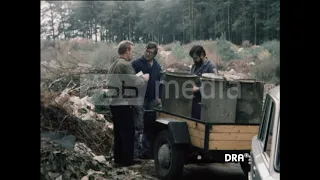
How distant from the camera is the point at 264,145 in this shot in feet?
10.9

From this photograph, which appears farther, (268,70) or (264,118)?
(268,70)

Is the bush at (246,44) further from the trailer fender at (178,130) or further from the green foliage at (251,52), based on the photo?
the trailer fender at (178,130)

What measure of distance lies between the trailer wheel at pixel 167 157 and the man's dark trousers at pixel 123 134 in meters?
0.24

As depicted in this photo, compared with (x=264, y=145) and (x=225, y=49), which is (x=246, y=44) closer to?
(x=225, y=49)

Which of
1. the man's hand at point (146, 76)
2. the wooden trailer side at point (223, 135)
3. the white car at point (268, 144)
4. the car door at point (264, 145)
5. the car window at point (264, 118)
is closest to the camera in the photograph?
the white car at point (268, 144)

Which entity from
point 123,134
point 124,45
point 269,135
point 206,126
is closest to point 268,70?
point 206,126

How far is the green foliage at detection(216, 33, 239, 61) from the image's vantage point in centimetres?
383

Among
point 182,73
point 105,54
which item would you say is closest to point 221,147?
point 182,73

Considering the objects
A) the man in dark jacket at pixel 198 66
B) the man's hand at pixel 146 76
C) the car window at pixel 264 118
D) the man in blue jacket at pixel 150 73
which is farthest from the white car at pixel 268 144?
the man's hand at pixel 146 76

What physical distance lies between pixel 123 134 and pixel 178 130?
0.49 meters

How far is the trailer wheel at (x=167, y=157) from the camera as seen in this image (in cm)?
382

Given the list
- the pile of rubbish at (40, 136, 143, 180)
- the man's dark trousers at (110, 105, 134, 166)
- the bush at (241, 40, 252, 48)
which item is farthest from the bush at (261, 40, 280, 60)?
the pile of rubbish at (40, 136, 143, 180)
